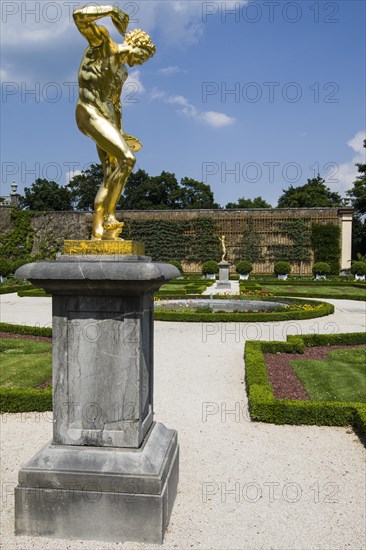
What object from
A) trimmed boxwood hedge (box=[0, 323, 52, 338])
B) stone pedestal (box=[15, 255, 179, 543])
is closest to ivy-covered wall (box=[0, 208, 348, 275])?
trimmed boxwood hedge (box=[0, 323, 52, 338])

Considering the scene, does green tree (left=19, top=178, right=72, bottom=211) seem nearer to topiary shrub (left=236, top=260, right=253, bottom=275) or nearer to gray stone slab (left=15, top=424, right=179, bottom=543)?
topiary shrub (left=236, top=260, right=253, bottom=275)

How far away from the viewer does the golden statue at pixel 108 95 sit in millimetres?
Answer: 3541

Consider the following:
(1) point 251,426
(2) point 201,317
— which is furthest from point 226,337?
(1) point 251,426

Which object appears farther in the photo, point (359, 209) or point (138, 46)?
point (359, 209)

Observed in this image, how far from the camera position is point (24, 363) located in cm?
815

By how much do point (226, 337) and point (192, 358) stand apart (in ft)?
7.81

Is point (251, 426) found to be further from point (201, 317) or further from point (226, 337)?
point (201, 317)

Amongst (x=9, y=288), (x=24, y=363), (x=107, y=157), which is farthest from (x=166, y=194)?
(x=107, y=157)

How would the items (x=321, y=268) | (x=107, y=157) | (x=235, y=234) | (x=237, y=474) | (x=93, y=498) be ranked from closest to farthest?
(x=93, y=498), (x=107, y=157), (x=237, y=474), (x=321, y=268), (x=235, y=234)

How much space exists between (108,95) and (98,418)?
8.08 feet

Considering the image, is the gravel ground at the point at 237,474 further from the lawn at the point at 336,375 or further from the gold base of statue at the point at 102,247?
the gold base of statue at the point at 102,247

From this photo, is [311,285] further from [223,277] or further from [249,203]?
[249,203]

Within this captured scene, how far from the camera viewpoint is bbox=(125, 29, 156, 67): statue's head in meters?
3.61

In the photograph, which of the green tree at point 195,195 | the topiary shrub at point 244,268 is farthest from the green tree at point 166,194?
the topiary shrub at point 244,268
